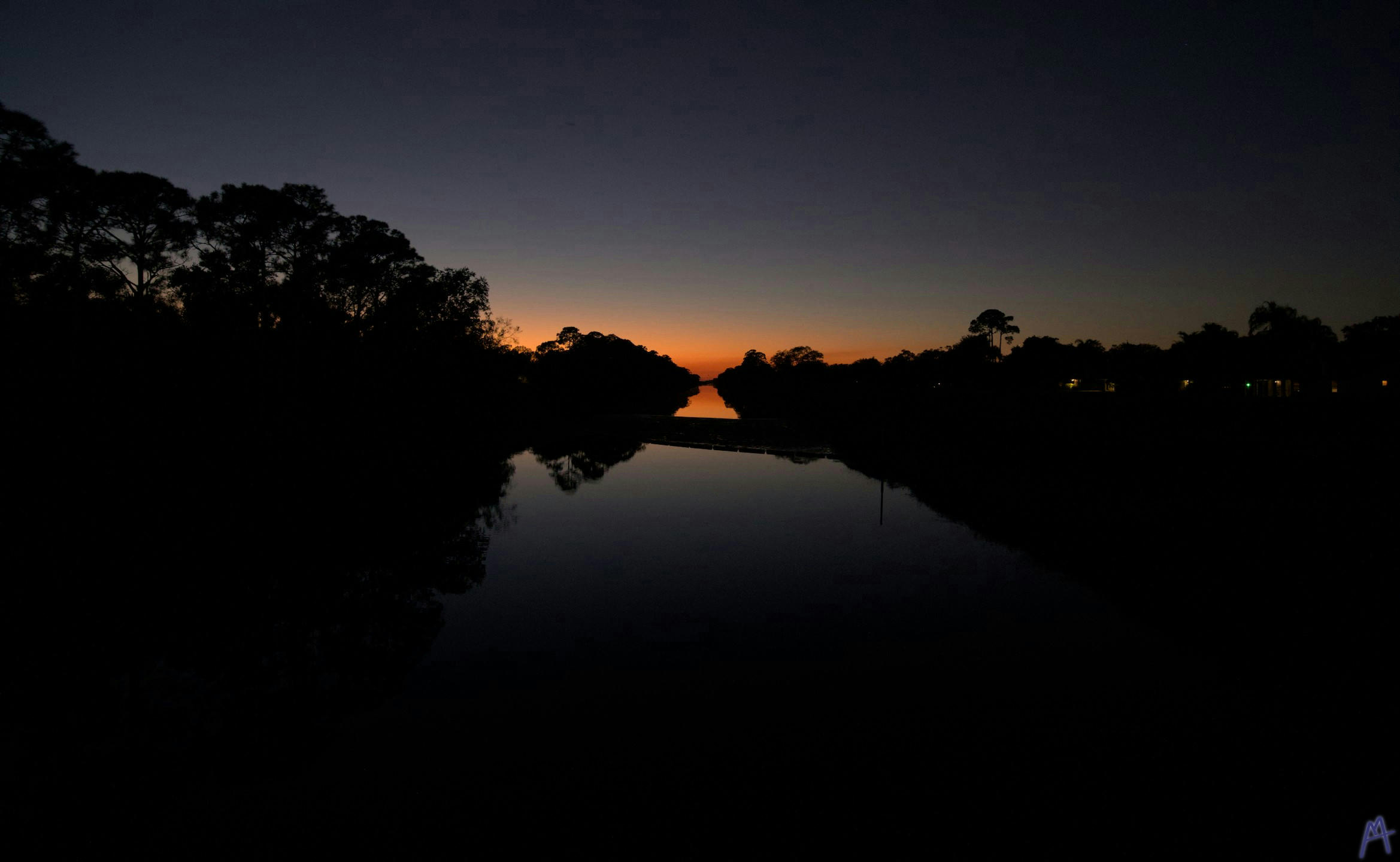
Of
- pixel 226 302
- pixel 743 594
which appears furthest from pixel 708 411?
pixel 743 594

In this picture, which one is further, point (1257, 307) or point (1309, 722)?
point (1257, 307)

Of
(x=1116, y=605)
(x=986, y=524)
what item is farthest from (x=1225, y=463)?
(x=1116, y=605)

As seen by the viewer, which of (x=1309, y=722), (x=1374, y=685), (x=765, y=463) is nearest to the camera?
(x=1309, y=722)

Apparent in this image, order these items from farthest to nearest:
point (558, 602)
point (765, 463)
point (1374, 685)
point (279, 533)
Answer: point (765, 463), point (279, 533), point (558, 602), point (1374, 685)

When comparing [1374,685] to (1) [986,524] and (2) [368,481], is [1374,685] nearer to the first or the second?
(1) [986,524]

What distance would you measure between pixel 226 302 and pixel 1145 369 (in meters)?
120

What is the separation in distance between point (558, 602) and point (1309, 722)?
54.6 ft

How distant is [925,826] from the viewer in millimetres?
7738

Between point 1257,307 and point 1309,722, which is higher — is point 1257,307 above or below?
above

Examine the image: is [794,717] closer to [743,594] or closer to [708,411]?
[743,594]

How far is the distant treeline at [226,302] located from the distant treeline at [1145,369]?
6343cm

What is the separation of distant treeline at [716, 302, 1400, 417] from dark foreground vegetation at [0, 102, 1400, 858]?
28584mm

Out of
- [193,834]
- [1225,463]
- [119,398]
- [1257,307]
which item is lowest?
[193,834]

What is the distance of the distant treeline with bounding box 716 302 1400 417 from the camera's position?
67188 mm
